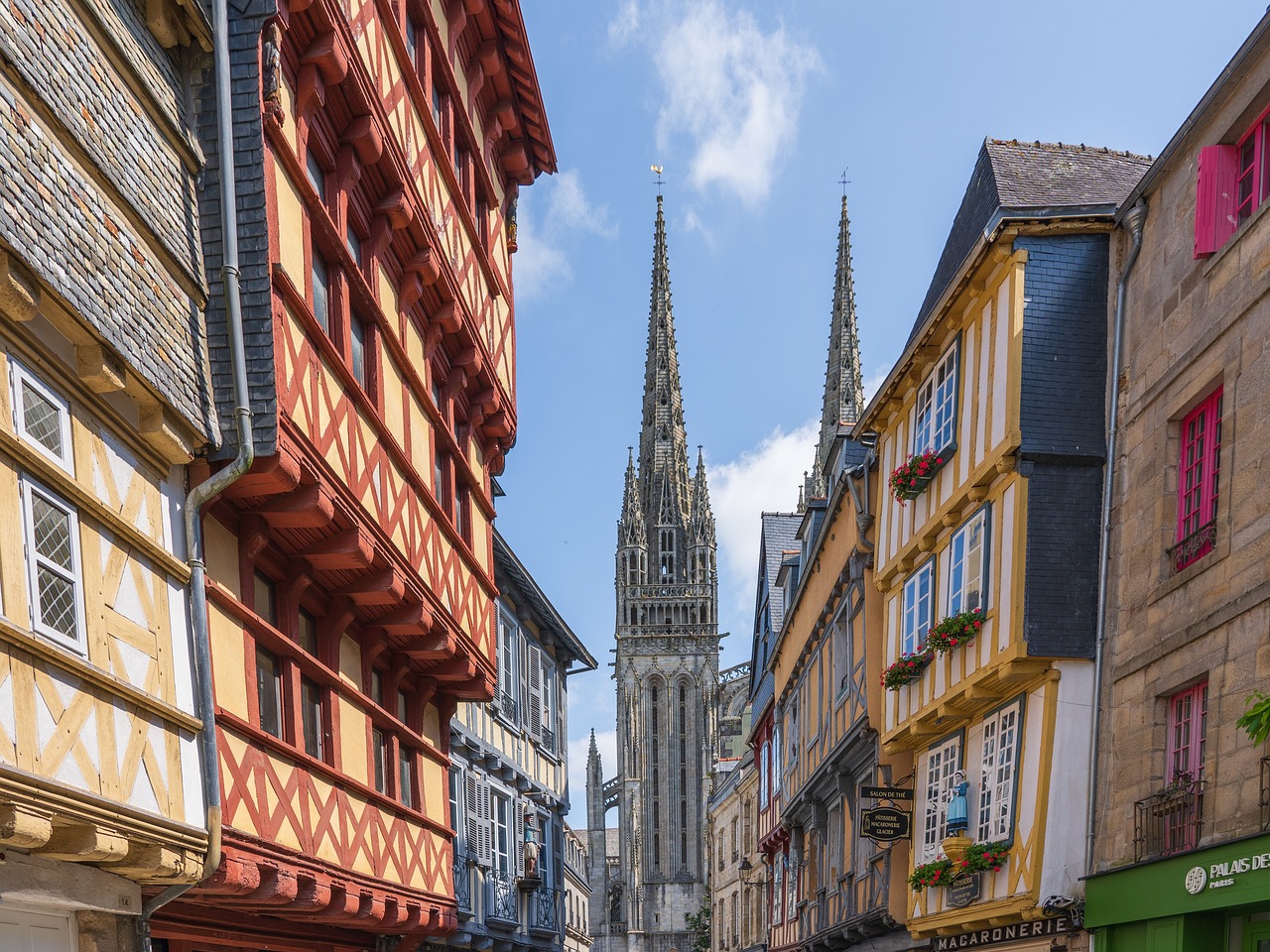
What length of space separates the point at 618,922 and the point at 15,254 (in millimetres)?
105934

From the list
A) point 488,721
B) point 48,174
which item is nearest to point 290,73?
point 48,174

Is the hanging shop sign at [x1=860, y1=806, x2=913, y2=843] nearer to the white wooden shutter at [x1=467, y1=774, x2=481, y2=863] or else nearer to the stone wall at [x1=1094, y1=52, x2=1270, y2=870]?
the stone wall at [x1=1094, y1=52, x2=1270, y2=870]

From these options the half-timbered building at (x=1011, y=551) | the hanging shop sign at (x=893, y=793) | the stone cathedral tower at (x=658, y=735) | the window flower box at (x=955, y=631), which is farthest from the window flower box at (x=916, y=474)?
the stone cathedral tower at (x=658, y=735)

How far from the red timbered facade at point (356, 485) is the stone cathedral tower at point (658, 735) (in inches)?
3512

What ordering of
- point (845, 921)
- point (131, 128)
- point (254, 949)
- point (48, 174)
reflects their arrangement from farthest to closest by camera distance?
1. point (845, 921)
2. point (254, 949)
3. point (131, 128)
4. point (48, 174)

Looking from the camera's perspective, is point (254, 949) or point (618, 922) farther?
point (618, 922)

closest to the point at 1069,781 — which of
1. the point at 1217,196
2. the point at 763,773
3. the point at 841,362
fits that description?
the point at 1217,196

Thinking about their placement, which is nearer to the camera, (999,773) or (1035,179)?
(999,773)

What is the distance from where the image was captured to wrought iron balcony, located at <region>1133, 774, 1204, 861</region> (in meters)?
10.7

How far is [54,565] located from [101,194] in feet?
6.85

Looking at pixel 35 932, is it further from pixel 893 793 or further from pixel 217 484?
pixel 893 793

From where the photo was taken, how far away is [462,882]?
18.7m

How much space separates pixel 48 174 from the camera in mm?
7750

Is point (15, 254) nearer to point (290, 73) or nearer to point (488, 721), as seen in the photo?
point (290, 73)
